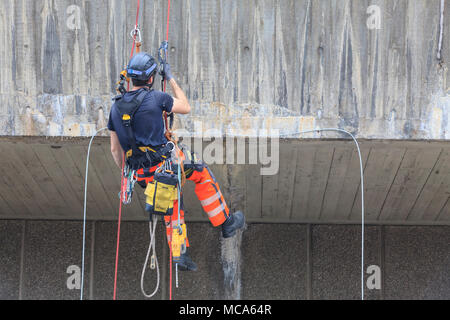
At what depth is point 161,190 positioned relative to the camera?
7086mm

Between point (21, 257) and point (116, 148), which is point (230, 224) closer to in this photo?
point (116, 148)

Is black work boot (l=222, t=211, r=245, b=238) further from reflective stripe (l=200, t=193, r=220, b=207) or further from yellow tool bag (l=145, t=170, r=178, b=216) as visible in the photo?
yellow tool bag (l=145, t=170, r=178, b=216)

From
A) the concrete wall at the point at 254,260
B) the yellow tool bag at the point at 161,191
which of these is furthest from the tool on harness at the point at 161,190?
the concrete wall at the point at 254,260

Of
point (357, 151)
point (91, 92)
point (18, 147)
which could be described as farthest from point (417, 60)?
point (18, 147)

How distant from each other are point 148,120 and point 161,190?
0.64 m

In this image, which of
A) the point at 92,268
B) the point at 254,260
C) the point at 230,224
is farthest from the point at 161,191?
the point at 92,268

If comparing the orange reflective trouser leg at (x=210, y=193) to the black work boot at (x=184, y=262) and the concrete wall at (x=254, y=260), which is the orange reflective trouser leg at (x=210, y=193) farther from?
the concrete wall at (x=254, y=260)

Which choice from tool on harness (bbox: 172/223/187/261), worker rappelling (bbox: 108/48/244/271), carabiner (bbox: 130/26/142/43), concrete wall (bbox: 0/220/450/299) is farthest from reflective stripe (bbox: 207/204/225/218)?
concrete wall (bbox: 0/220/450/299)

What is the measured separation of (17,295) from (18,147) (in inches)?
96.9

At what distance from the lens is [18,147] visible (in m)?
8.93

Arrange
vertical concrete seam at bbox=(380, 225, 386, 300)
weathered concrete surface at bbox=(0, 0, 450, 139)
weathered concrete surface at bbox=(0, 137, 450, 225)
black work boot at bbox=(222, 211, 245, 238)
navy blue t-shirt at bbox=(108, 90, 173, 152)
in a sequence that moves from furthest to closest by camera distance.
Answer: vertical concrete seam at bbox=(380, 225, 386, 300) < weathered concrete surface at bbox=(0, 137, 450, 225) < weathered concrete surface at bbox=(0, 0, 450, 139) < black work boot at bbox=(222, 211, 245, 238) < navy blue t-shirt at bbox=(108, 90, 173, 152)

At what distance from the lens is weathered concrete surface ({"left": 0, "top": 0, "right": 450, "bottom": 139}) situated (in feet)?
27.6

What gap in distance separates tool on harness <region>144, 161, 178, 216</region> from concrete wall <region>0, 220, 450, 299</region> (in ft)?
10.6

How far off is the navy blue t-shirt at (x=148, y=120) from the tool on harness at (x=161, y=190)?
0.87ft
